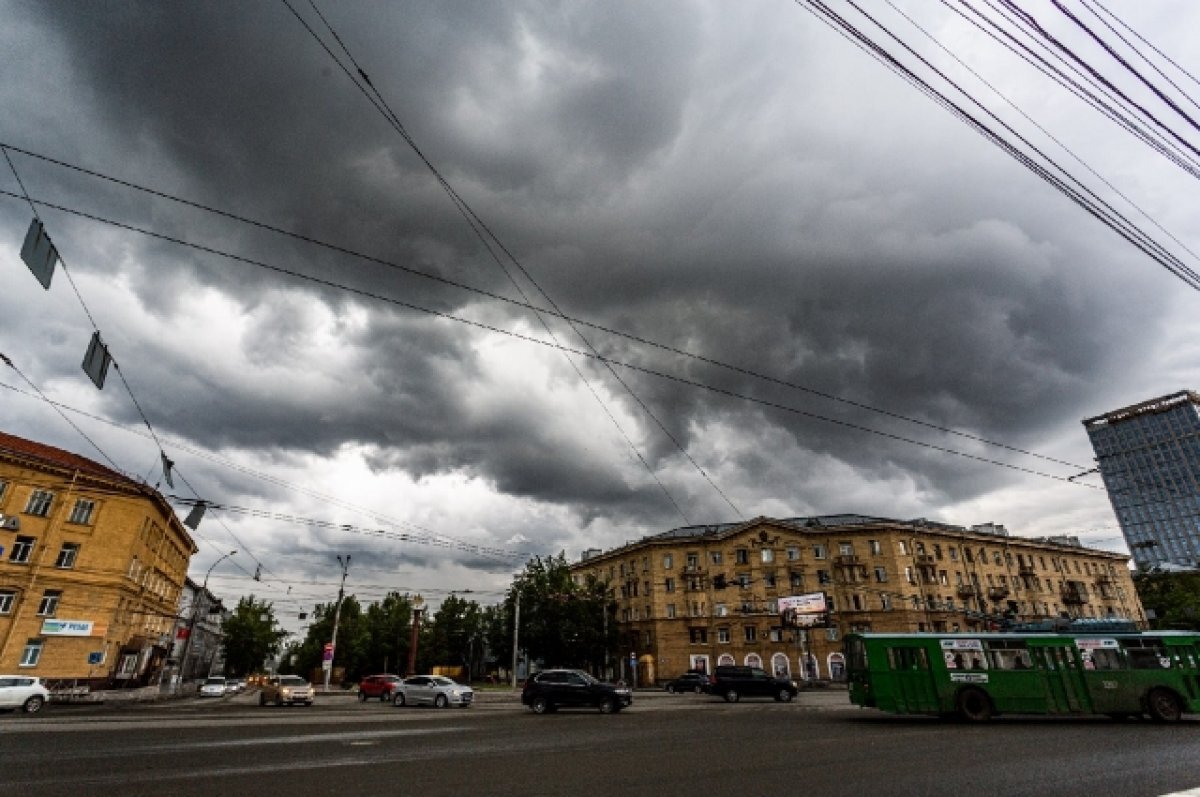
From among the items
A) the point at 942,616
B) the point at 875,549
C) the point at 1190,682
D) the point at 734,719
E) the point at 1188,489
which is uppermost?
the point at 1188,489

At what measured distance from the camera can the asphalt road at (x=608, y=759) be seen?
7207 millimetres

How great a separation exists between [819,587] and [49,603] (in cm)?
6384

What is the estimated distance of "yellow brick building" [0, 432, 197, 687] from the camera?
31.7 meters

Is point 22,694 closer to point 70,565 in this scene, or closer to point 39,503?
point 70,565

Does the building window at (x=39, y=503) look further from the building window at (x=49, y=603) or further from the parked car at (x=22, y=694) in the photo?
the parked car at (x=22, y=694)

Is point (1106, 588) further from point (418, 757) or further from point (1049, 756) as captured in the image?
point (418, 757)

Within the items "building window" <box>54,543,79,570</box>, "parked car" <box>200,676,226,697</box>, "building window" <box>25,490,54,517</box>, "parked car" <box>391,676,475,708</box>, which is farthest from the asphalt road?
"parked car" <box>200,676,226,697</box>

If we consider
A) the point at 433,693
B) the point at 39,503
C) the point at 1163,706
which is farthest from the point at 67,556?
the point at 1163,706

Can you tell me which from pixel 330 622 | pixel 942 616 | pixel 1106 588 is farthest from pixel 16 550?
pixel 1106 588

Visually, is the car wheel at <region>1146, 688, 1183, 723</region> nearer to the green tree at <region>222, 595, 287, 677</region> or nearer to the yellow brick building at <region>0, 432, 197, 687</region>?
the yellow brick building at <region>0, 432, 197, 687</region>

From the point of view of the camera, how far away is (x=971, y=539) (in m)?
65.1

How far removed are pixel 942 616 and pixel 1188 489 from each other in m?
92.9

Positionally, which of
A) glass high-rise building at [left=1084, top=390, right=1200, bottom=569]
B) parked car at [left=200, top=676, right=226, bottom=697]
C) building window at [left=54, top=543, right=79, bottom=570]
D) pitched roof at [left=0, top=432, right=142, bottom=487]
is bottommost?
parked car at [left=200, top=676, right=226, bottom=697]

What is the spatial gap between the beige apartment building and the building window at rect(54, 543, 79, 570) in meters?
50.1
